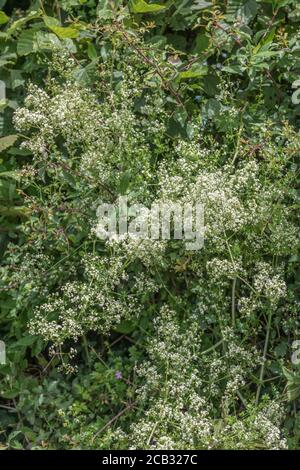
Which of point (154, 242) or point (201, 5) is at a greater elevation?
point (201, 5)

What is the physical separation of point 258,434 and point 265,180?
976 millimetres

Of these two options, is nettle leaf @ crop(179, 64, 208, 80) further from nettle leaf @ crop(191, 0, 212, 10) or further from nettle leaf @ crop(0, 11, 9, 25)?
nettle leaf @ crop(0, 11, 9, 25)

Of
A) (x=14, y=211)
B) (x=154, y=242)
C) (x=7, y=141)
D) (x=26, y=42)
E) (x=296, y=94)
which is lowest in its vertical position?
Result: (x=154, y=242)

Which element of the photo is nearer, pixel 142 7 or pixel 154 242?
pixel 154 242

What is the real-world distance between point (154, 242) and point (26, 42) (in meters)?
1.24

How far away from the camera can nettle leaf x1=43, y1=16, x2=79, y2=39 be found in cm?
372

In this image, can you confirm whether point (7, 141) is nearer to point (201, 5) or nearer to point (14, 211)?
point (14, 211)

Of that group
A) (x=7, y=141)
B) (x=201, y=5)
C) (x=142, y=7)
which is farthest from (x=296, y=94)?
(x=7, y=141)

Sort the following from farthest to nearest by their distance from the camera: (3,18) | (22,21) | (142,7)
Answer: (3,18)
(22,21)
(142,7)

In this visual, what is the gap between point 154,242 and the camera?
325cm

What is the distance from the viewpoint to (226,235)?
133 inches

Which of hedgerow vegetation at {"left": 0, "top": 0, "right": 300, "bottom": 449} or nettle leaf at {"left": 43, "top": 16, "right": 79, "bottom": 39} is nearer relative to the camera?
hedgerow vegetation at {"left": 0, "top": 0, "right": 300, "bottom": 449}

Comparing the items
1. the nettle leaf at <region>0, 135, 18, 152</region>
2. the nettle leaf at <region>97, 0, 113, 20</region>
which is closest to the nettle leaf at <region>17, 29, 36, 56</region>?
the nettle leaf at <region>97, 0, 113, 20</region>

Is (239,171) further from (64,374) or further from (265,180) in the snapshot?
(64,374)
